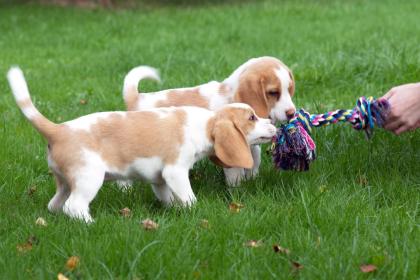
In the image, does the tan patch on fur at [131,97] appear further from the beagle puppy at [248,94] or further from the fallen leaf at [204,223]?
the fallen leaf at [204,223]

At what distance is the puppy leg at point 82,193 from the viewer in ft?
12.9

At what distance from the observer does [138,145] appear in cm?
414

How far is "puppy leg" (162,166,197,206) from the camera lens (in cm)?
414

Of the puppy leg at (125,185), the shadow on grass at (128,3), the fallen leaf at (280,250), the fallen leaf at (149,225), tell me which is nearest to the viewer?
the fallen leaf at (280,250)

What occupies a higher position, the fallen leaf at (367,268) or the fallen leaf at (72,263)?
the fallen leaf at (72,263)

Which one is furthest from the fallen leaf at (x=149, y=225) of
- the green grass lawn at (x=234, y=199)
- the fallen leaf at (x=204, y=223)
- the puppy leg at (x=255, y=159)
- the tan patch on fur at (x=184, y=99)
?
the tan patch on fur at (x=184, y=99)

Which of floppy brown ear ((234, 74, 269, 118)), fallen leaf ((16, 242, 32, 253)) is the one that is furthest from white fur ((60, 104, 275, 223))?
floppy brown ear ((234, 74, 269, 118))

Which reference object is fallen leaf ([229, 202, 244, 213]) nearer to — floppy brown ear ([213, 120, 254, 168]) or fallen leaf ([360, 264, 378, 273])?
floppy brown ear ([213, 120, 254, 168])

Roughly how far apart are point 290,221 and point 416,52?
5031 millimetres

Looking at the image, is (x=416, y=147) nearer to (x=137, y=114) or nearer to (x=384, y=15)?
(x=137, y=114)

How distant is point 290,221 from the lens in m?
3.84

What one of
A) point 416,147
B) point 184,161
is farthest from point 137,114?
point 416,147

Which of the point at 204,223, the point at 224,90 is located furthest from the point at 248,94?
the point at 204,223

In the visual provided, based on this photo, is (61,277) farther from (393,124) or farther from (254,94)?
(393,124)
